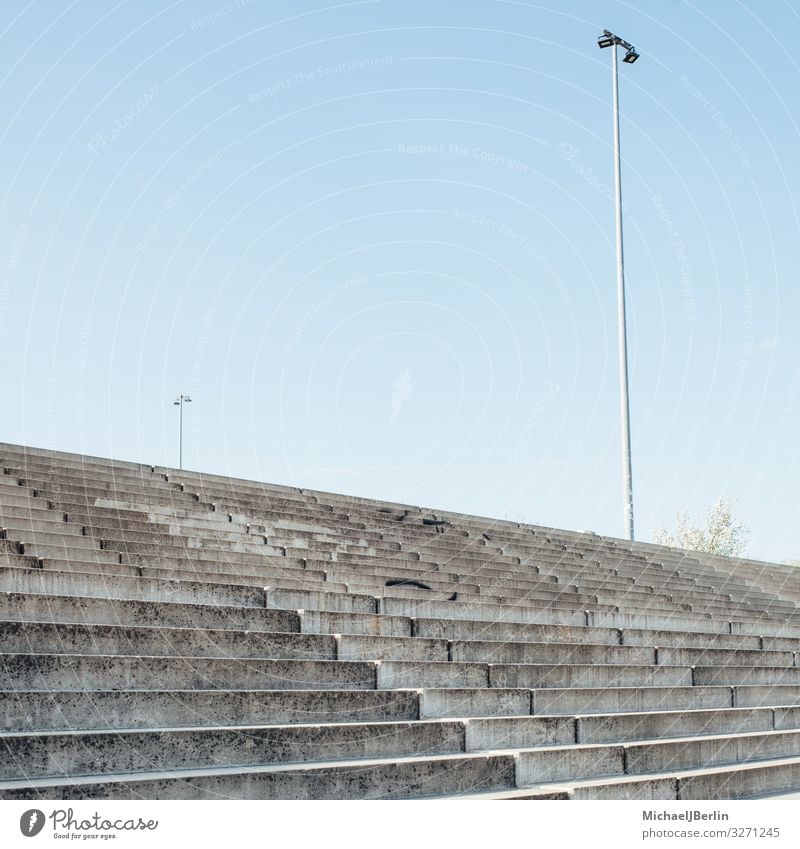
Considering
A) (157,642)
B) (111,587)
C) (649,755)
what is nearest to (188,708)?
(157,642)

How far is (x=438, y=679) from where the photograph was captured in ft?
26.3

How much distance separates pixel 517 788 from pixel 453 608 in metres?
2.98

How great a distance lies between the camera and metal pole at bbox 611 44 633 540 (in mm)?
23547

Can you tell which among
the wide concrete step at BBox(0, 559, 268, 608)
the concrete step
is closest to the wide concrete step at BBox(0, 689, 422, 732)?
the concrete step

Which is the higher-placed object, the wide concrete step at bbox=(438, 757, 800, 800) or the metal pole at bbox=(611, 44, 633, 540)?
the metal pole at bbox=(611, 44, 633, 540)

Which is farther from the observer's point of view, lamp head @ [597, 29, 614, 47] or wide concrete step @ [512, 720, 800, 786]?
lamp head @ [597, 29, 614, 47]

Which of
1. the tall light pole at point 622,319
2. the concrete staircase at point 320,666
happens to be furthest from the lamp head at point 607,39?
the concrete staircase at point 320,666

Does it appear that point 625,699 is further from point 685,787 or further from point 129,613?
point 129,613

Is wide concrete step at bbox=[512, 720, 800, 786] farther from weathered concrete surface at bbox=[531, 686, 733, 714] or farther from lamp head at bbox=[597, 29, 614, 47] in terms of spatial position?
lamp head at bbox=[597, 29, 614, 47]

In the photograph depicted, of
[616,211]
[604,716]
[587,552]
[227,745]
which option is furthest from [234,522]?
[616,211]

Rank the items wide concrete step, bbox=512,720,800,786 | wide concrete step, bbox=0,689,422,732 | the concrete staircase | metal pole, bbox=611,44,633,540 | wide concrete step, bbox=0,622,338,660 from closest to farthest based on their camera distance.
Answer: wide concrete step, bbox=0,689,422,732 < the concrete staircase < wide concrete step, bbox=0,622,338,660 < wide concrete step, bbox=512,720,800,786 < metal pole, bbox=611,44,633,540

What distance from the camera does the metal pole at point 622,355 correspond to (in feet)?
77.3

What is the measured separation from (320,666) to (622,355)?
1941 cm
